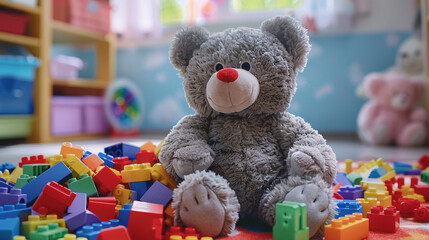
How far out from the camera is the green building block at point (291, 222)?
56 cm

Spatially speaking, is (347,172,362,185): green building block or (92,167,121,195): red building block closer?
(92,167,121,195): red building block

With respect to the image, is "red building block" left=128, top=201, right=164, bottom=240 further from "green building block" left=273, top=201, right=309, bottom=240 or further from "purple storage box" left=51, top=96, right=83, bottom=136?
"purple storage box" left=51, top=96, right=83, bottom=136

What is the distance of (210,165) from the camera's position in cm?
73

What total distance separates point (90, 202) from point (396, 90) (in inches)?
84.9

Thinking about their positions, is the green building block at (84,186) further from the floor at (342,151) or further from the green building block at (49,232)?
the floor at (342,151)

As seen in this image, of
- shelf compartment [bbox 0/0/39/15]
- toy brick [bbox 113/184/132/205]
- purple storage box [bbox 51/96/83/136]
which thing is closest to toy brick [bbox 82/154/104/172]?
toy brick [bbox 113/184/132/205]

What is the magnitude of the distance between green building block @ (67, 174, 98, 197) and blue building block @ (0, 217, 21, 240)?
15 centimetres

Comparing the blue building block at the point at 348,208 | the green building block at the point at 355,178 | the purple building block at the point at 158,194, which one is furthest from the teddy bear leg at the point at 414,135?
the purple building block at the point at 158,194

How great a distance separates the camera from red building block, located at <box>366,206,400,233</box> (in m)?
0.69

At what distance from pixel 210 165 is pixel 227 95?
0.41 ft

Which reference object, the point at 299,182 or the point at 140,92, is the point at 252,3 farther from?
the point at 299,182

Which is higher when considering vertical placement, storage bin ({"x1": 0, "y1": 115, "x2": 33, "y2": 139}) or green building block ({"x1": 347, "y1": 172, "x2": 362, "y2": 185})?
storage bin ({"x1": 0, "y1": 115, "x2": 33, "y2": 139})

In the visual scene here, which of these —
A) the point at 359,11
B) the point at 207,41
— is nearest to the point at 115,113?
the point at 359,11

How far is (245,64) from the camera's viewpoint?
29.9 inches
